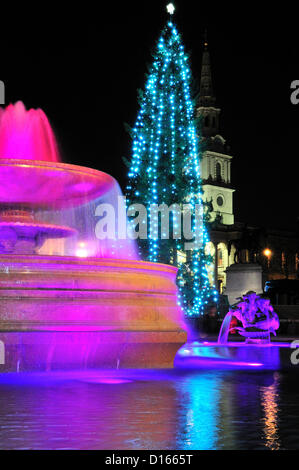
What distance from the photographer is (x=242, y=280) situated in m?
44.1

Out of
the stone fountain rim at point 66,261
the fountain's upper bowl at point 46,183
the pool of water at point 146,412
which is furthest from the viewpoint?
the fountain's upper bowl at point 46,183

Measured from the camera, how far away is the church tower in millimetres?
113250

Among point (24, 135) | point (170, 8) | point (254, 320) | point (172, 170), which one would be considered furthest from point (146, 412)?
point (170, 8)

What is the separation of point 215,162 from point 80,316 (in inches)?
4277

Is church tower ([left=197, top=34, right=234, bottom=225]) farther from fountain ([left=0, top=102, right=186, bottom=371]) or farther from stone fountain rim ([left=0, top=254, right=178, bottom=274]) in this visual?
stone fountain rim ([left=0, top=254, right=178, bottom=274])

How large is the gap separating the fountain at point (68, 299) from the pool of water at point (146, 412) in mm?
444

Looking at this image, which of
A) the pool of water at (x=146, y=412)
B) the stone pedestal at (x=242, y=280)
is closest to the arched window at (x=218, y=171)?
the stone pedestal at (x=242, y=280)

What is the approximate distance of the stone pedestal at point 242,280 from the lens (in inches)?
1726

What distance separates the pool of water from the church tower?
344 feet

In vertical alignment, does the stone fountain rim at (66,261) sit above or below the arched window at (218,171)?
below

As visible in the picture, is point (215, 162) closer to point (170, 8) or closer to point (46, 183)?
Answer: point (170, 8)

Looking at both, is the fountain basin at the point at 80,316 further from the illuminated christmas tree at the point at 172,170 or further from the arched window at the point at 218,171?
the arched window at the point at 218,171

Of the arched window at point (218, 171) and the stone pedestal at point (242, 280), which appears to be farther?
the arched window at point (218, 171)
